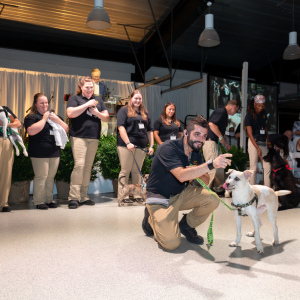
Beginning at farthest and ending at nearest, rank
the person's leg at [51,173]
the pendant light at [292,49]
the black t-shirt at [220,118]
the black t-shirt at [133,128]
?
the pendant light at [292,49] < the black t-shirt at [220,118] < the black t-shirt at [133,128] < the person's leg at [51,173]

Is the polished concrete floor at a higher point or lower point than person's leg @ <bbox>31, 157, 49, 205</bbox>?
lower

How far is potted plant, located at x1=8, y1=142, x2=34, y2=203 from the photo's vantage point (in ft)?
14.9

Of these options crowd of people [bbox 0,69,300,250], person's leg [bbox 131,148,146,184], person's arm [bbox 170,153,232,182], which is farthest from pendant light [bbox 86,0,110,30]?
person's arm [bbox 170,153,232,182]

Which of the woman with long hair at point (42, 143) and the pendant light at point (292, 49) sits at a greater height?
the pendant light at point (292, 49)

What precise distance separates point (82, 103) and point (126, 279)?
2.73 metres

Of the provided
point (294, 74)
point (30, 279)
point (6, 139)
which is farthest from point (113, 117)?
point (294, 74)

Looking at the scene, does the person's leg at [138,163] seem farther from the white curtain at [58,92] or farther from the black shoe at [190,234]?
the white curtain at [58,92]

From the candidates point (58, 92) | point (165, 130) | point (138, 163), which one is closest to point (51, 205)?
point (138, 163)

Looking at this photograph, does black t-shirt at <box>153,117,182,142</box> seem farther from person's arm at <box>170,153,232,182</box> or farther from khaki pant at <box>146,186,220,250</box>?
person's arm at <box>170,153,232,182</box>

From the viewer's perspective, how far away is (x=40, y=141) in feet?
13.4

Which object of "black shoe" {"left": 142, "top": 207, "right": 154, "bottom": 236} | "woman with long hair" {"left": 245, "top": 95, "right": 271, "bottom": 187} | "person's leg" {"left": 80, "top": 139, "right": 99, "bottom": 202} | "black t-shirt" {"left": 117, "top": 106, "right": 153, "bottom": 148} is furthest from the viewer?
"woman with long hair" {"left": 245, "top": 95, "right": 271, "bottom": 187}

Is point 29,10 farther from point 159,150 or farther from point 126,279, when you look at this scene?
point 126,279

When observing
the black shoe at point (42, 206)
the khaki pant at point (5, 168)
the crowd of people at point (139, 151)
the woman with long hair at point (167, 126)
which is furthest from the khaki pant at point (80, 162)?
the woman with long hair at point (167, 126)

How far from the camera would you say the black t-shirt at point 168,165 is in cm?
253
